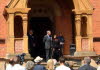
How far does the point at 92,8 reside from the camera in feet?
79.2

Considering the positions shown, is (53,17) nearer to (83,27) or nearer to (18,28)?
(83,27)

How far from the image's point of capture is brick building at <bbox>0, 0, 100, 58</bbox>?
76.2 ft

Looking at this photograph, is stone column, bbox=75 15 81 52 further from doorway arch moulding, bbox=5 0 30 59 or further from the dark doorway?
the dark doorway

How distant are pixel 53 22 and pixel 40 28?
1.00m

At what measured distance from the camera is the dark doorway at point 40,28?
2727 cm

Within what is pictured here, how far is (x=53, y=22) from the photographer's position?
1070 inches

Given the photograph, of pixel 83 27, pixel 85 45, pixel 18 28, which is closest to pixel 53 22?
pixel 83 27

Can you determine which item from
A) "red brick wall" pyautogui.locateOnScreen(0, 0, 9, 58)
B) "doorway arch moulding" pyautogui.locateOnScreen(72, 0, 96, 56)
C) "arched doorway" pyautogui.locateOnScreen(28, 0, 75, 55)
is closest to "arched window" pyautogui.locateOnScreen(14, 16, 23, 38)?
"red brick wall" pyautogui.locateOnScreen(0, 0, 9, 58)

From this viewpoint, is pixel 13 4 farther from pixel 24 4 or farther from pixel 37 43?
pixel 37 43

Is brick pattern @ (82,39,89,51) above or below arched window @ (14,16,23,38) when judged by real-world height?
below

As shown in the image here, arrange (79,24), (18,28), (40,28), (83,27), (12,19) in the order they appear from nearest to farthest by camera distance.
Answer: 1. (12,19)
2. (79,24)
3. (18,28)
4. (83,27)
5. (40,28)

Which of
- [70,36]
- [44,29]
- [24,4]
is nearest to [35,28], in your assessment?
[44,29]

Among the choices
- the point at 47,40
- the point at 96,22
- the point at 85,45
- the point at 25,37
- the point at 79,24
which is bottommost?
the point at 85,45

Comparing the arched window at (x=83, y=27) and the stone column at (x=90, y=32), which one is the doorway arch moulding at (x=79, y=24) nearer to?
the stone column at (x=90, y=32)
